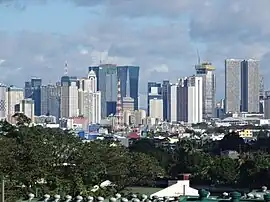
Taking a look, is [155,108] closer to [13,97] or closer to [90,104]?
[90,104]

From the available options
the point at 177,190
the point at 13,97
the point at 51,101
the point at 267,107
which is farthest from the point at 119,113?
the point at 177,190

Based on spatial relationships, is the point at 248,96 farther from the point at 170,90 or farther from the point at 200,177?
the point at 200,177

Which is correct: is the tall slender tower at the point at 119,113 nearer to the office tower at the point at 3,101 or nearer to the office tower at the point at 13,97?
the office tower at the point at 13,97

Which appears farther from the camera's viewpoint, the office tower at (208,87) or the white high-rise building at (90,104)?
the office tower at (208,87)

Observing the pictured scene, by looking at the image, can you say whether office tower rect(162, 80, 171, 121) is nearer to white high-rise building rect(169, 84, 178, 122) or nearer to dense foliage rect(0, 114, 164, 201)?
white high-rise building rect(169, 84, 178, 122)

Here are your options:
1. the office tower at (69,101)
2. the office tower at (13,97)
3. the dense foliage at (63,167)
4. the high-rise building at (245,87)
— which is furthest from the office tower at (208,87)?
the dense foliage at (63,167)

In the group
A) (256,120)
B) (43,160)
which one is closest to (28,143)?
(43,160)

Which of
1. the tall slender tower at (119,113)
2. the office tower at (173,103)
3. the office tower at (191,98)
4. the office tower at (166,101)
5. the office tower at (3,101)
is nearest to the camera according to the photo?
the office tower at (3,101)
